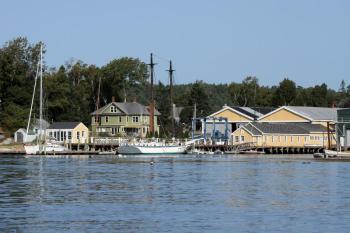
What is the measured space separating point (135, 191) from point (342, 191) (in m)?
11.6

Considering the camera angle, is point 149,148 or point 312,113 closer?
point 149,148

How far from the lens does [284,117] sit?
138 metres

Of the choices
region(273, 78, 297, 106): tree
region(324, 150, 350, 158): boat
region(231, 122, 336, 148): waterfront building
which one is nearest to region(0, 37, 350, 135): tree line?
region(273, 78, 297, 106): tree

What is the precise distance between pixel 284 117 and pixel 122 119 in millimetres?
30929

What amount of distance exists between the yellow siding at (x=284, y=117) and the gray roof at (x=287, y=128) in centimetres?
275

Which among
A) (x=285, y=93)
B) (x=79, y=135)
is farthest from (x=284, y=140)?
(x=285, y=93)

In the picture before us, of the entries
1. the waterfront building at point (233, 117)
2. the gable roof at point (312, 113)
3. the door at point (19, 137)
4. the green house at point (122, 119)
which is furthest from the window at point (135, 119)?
the gable roof at point (312, 113)

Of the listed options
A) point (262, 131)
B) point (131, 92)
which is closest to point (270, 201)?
point (262, 131)

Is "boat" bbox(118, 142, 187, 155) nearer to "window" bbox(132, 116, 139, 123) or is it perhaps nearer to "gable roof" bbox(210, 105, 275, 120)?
"gable roof" bbox(210, 105, 275, 120)

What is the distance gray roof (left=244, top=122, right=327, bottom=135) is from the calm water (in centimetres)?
6481

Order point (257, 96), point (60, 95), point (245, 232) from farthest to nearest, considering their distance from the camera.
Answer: point (257, 96) < point (60, 95) < point (245, 232)

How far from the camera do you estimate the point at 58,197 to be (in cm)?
4578

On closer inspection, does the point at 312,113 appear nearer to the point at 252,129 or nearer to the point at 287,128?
the point at 287,128

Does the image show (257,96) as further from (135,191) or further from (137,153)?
(135,191)
